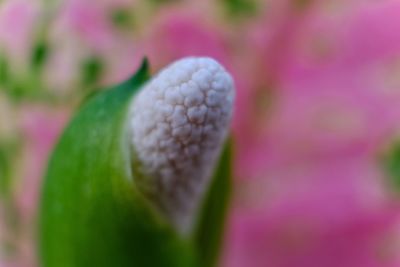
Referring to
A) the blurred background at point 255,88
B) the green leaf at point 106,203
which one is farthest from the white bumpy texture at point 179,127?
the blurred background at point 255,88

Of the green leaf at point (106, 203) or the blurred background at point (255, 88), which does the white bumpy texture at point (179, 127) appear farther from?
the blurred background at point (255, 88)

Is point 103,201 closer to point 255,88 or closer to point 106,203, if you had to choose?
point 106,203

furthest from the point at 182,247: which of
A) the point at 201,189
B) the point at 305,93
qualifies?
the point at 305,93

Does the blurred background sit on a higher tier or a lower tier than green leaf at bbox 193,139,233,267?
higher

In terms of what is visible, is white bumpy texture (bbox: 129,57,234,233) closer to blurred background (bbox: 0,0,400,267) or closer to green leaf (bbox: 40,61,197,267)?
green leaf (bbox: 40,61,197,267)

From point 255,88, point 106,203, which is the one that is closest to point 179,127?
point 106,203

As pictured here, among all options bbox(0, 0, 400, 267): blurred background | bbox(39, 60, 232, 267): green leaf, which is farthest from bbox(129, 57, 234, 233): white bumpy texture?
bbox(0, 0, 400, 267): blurred background

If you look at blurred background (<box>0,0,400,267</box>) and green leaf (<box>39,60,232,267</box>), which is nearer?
green leaf (<box>39,60,232,267</box>)
